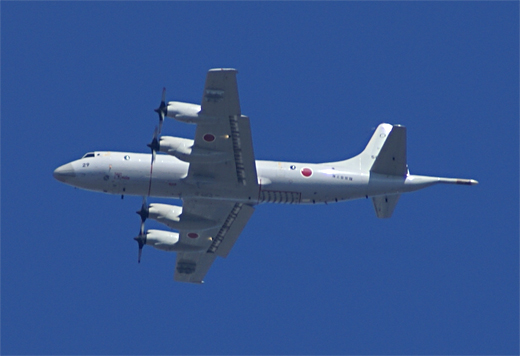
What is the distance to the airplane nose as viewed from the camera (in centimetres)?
4712

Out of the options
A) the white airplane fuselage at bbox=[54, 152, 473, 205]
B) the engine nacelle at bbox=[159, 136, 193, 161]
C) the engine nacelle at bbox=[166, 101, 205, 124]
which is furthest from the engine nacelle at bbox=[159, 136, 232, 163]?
the white airplane fuselage at bbox=[54, 152, 473, 205]

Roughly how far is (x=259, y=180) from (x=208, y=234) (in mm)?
6204

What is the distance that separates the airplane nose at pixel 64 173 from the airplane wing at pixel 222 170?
228 inches

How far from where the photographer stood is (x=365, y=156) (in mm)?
50312

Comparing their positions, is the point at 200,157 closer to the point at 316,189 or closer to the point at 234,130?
the point at 234,130

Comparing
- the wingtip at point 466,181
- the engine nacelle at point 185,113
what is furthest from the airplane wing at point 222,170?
the wingtip at point 466,181

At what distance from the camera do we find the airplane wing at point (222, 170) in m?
44.3

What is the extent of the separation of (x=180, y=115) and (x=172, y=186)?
4.04 meters

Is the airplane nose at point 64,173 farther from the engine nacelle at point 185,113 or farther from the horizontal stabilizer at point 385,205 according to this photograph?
the horizontal stabilizer at point 385,205

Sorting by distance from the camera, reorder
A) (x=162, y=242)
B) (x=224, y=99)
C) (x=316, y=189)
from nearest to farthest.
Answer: (x=224, y=99) < (x=316, y=189) < (x=162, y=242)

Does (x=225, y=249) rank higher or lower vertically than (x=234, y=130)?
lower

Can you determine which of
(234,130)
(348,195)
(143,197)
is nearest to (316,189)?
(348,195)

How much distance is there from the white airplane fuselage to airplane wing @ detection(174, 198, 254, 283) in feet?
6.22

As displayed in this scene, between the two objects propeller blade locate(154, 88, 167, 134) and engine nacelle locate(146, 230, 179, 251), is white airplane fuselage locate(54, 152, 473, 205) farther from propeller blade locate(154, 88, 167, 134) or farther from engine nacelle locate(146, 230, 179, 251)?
engine nacelle locate(146, 230, 179, 251)
